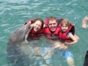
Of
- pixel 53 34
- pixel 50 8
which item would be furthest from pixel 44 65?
pixel 50 8

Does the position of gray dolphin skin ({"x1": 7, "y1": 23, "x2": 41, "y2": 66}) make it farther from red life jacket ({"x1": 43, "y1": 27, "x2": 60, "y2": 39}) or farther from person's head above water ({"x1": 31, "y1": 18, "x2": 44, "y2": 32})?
red life jacket ({"x1": 43, "y1": 27, "x2": 60, "y2": 39})

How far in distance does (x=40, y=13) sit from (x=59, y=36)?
2248 mm

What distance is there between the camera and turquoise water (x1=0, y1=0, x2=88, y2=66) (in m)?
8.40

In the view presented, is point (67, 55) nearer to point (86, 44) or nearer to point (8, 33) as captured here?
point (86, 44)

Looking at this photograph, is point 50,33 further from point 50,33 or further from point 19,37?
point 19,37

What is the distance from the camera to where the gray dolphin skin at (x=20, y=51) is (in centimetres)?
703

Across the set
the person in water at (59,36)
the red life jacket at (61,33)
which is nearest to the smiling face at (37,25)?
the person in water at (59,36)

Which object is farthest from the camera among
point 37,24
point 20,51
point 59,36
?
point 59,36

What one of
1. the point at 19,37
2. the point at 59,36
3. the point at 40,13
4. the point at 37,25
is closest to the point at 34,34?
the point at 37,25

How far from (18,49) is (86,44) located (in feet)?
8.32

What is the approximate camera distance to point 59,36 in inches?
320

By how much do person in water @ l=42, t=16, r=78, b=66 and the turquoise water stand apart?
419mm

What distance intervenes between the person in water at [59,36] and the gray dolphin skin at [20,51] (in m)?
0.49

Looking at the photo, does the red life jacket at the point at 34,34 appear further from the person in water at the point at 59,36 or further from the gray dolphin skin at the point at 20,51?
the gray dolphin skin at the point at 20,51
